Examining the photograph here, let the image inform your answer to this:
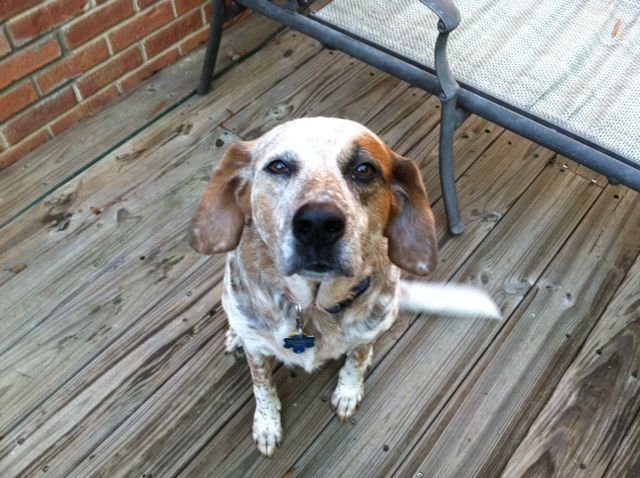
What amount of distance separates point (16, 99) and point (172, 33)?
2.58ft

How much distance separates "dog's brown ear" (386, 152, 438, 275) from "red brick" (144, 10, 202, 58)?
1673 mm

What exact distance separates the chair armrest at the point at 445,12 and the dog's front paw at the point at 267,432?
128 cm

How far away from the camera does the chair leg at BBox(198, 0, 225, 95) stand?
242 cm

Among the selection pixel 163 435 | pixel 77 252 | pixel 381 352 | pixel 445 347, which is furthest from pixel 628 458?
pixel 77 252

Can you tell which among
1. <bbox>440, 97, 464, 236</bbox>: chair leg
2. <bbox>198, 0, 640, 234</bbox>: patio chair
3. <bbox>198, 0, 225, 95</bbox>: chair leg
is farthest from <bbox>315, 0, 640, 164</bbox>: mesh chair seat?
<bbox>198, 0, 225, 95</bbox>: chair leg

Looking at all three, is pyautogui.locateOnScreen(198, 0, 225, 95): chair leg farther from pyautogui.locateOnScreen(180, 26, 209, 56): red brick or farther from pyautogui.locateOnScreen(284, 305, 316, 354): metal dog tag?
pyautogui.locateOnScreen(284, 305, 316, 354): metal dog tag

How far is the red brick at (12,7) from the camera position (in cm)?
206

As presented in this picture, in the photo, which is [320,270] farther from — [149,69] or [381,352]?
[149,69]

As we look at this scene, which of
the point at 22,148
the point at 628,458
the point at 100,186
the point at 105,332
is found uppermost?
the point at 22,148

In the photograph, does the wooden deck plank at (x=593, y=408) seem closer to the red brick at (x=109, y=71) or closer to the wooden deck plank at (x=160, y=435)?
the wooden deck plank at (x=160, y=435)

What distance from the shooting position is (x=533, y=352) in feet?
6.38

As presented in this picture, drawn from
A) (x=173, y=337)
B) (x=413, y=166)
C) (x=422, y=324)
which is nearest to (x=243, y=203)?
(x=413, y=166)

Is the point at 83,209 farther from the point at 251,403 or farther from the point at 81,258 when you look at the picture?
the point at 251,403

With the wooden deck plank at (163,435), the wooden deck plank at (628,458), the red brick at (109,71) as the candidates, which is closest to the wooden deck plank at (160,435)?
the wooden deck plank at (163,435)
